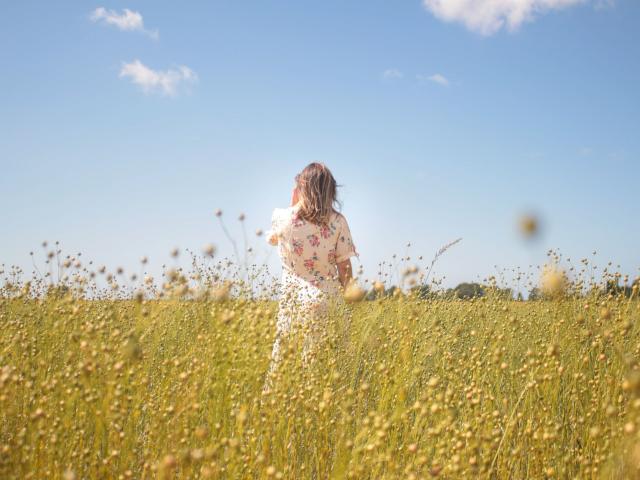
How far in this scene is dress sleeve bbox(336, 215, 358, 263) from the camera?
4.34 m

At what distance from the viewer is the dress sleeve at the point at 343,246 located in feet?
14.2

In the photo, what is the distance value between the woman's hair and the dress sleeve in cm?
13

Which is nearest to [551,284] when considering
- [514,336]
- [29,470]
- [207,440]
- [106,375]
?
[514,336]

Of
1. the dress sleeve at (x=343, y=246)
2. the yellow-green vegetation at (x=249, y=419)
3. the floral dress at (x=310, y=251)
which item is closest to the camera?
the yellow-green vegetation at (x=249, y=419)

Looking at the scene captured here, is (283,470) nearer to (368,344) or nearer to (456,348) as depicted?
(368,344)

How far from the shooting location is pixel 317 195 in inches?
168

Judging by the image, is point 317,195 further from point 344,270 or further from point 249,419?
point 249,419

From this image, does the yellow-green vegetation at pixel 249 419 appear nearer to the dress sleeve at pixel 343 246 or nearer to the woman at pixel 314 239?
the woman at pixel 314 239

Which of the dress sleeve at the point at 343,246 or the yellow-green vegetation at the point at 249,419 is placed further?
the dress sleeve at the point at 343,246

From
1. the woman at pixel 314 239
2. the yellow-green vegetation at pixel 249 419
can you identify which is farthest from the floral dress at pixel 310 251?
the yellow-green vegetation at pixel 249 419

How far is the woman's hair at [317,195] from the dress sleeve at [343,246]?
0.13m

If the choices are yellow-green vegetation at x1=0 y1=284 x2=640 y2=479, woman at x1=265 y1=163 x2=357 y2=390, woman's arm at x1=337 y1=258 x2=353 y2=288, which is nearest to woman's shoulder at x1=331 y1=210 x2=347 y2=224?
woman at x1=265 y1=163 x2=357 y2=390

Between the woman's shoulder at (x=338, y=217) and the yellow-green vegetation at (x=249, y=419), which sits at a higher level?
the woman's shoulder at (x=338, y=217)

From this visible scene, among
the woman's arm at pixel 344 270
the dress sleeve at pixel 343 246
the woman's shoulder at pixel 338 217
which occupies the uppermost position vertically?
the woman's shoulder at pixel 338 217
